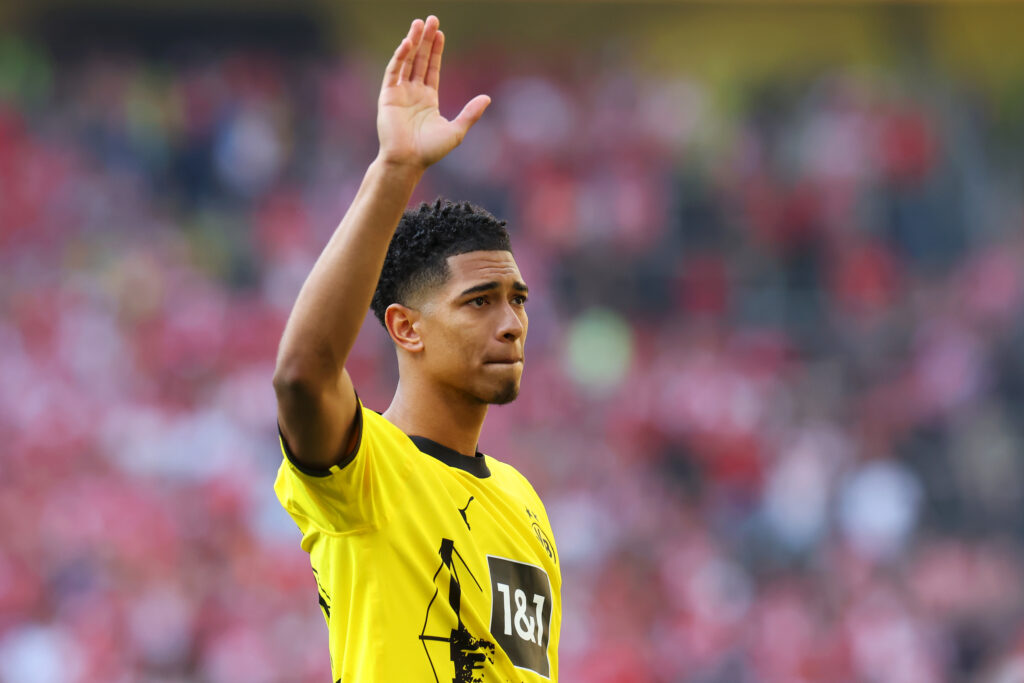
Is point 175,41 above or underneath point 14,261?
above

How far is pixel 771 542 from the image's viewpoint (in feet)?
32.6

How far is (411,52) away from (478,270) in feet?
1.99

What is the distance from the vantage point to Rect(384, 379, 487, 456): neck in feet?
9.32

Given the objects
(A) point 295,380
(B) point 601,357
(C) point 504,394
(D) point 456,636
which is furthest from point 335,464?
(B) point 601,357

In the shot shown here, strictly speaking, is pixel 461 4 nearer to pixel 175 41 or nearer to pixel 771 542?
pixel 175 41

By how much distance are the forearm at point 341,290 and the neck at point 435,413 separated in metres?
0.63

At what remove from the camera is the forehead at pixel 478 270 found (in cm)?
285

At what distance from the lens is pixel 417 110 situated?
237 cm

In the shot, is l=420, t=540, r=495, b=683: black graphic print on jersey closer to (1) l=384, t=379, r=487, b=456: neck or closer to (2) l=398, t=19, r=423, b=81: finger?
(1) l=384, t=379, r=487, b=456: neck

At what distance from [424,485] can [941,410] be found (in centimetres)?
922

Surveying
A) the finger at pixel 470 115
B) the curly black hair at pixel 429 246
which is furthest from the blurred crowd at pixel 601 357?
the finger at pixel 470 115

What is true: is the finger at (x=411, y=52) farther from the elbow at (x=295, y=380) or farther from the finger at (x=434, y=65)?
the elbow at (x=295, y=380)

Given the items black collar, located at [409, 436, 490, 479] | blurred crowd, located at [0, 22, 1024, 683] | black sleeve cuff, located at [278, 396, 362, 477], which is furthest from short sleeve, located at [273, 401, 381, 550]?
blurred crowd, located at [0, 22, 1024, 683]

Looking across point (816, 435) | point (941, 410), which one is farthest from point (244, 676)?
point (941, 410)
